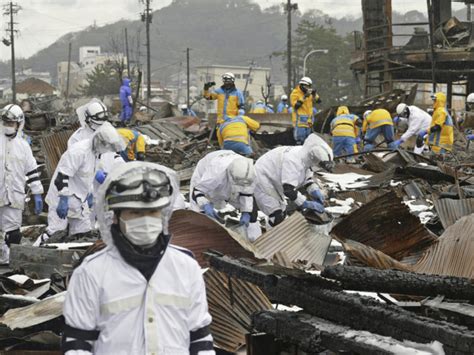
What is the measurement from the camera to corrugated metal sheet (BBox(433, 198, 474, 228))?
370 inches

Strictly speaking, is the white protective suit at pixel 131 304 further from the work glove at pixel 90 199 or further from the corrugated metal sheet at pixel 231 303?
the work glove at pixel 90 199

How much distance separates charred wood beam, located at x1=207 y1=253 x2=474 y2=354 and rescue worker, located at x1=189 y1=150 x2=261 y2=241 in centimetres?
331

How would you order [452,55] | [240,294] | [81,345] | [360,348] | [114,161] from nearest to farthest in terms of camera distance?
[81,345]
[360,348]
[240,294]
[114,161]
[452,55]

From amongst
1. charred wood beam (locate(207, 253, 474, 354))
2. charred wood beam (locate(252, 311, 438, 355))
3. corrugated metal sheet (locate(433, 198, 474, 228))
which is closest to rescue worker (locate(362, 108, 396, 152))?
corrugated metal sheet (locate(433, 198, 474, 228))

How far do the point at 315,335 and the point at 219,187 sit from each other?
456cm

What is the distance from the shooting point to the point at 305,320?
504cm

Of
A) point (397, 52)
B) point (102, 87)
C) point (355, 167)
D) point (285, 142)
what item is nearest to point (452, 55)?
point (397, 52)

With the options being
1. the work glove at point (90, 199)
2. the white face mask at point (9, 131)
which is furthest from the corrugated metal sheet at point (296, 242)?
the white face mask at point (9, 131)

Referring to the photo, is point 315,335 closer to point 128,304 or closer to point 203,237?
point 128,304

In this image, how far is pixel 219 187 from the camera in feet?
30.6

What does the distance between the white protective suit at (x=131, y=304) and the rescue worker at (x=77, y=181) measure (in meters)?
6.34

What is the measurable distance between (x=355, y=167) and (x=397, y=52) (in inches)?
538

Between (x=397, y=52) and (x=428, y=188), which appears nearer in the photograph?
(x=428, y=188)

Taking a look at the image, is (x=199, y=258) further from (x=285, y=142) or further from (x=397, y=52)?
(x=397, y=52)
